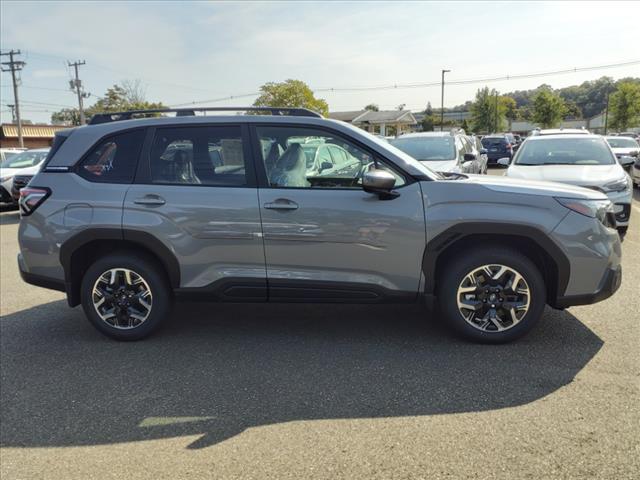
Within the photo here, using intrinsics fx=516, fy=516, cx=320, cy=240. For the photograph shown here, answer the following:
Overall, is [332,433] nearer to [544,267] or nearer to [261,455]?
[261,455]

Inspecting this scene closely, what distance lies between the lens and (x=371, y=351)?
4.16 metres

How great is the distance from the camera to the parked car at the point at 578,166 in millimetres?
7629

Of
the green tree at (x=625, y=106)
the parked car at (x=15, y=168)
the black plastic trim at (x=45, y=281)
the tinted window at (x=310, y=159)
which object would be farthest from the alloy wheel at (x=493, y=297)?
the green tree at (x=625, y=106)

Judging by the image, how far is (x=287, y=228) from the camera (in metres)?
4.09

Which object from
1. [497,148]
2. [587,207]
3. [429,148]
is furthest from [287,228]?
[497,148]

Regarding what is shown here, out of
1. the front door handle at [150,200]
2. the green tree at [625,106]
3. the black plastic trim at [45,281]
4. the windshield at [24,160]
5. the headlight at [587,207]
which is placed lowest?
the black plastic trim at [45,281]

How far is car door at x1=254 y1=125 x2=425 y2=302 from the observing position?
4.01 metres

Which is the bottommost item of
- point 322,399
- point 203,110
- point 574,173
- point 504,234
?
point 322,399

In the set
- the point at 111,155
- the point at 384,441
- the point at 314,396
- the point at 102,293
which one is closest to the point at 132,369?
the point at 102,293

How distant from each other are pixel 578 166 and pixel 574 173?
474 mm

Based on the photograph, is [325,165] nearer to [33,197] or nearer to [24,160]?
[33,197]

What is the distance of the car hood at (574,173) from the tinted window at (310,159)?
4.57 m

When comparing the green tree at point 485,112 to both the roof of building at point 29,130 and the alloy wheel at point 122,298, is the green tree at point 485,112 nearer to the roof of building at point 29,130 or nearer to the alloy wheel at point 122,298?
Result: the roof of building at point 29,130

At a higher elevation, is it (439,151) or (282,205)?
(439,151)
